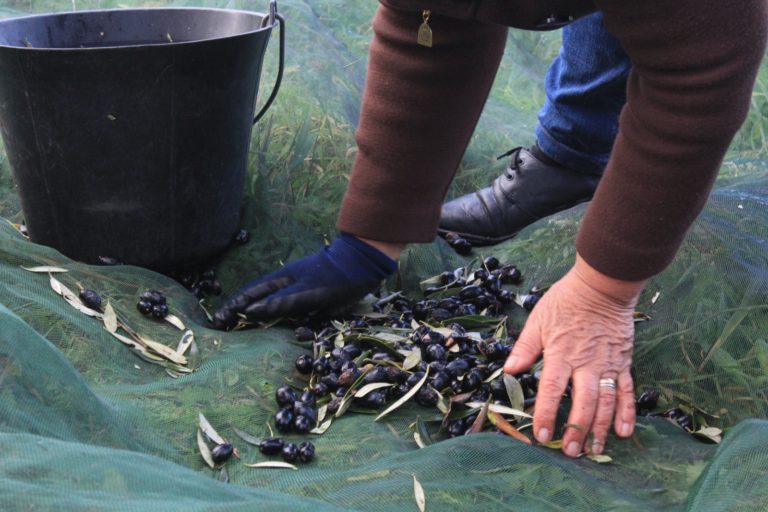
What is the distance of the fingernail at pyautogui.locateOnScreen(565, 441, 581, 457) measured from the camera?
1562mm

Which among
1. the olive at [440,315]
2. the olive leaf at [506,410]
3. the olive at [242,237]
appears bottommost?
the olive at [242,237]

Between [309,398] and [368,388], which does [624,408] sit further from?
[309,398]

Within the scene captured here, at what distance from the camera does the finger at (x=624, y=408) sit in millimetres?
1596

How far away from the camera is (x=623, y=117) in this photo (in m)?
1.56

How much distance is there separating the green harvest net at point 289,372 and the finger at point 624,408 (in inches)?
1.4

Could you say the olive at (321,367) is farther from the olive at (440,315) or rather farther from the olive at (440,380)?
the olive at (440,315)

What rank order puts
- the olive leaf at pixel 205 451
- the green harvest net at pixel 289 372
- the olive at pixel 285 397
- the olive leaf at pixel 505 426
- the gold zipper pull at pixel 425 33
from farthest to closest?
the gold zipper pull at pixel 425 33 → the olive at pixel 285 397 → the olive leaf at pixel 505 426 → the olive leaf at pixel 205 451 → the green harvest net at pixel 289 372

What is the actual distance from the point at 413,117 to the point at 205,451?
911 millimetres

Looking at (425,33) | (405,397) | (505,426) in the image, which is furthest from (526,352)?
(425,33)

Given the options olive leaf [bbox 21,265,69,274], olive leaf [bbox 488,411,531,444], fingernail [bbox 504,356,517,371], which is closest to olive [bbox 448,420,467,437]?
olive leaf [bbox 488,411,531,444]

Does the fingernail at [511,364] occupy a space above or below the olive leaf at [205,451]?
above

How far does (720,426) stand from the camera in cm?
173

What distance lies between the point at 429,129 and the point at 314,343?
0.58 meters

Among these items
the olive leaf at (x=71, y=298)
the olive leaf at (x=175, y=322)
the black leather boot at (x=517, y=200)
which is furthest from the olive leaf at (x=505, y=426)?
the black leather boot at (x=517, y=200)
